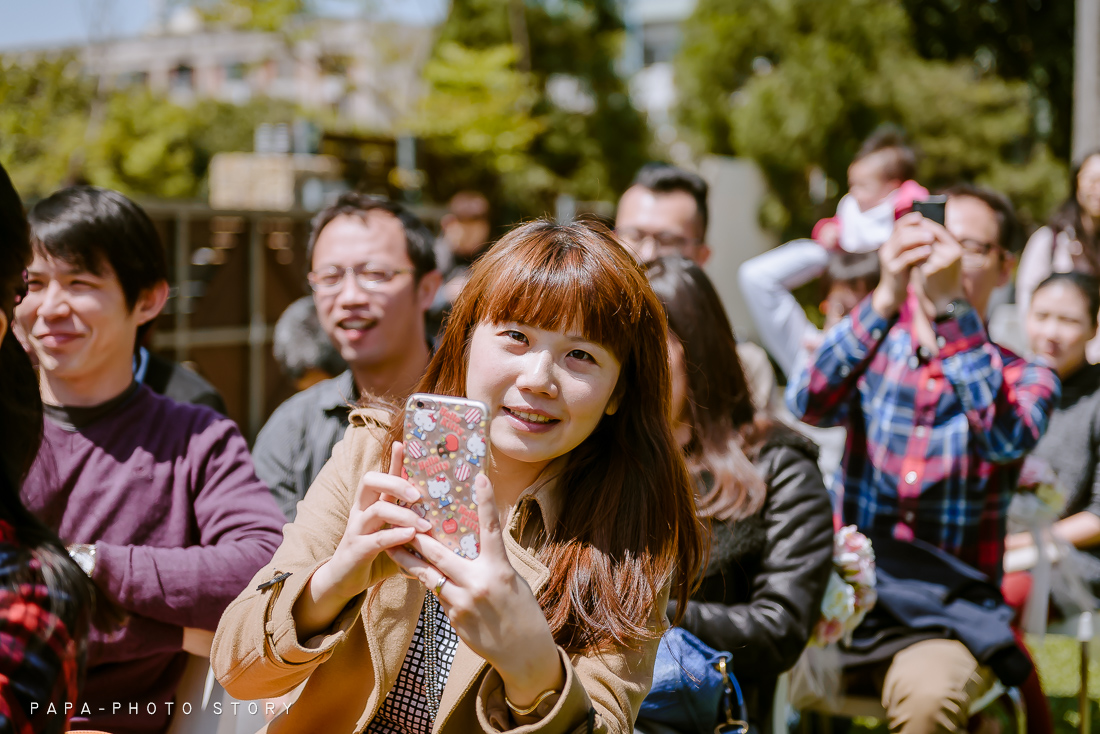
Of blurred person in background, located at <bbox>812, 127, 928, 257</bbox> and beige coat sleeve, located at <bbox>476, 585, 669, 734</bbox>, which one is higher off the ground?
blurred person in background, located at <bbox>812, 127, 928, 257</bbox>

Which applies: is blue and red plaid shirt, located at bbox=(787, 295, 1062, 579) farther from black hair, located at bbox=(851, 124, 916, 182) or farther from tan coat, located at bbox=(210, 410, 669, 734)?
black hair, located at bbox=(851, 124, 916, 182)

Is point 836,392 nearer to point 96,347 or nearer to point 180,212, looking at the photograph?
point 96,347

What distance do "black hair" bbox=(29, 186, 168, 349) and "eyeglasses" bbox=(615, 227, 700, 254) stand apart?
6.85 ft

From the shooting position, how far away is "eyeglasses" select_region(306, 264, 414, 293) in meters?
3.05

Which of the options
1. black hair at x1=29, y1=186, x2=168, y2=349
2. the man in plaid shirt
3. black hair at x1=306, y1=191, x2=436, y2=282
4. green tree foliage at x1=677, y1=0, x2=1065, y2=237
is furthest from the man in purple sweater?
green tree foliage at x1=677, y1=0, x2=1065, y2=237

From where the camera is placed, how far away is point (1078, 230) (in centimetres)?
488

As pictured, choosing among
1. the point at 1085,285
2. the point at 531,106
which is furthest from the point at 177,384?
the point at 531,106

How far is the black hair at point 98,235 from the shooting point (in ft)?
7.44

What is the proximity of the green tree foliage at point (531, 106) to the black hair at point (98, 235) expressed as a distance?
1653 centimetres

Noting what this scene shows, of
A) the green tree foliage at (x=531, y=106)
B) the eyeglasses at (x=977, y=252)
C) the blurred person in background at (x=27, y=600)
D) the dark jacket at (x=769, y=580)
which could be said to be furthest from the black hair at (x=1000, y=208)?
the green tree foliage at (x=531, y=106)

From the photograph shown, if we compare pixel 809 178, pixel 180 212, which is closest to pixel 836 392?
pixel 180 212

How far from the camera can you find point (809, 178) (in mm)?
16656

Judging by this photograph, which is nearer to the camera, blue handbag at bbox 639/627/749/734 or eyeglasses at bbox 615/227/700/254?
blue handbag at bbox 639/627/749/734

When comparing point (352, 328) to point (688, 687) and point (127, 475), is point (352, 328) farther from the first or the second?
point (688, 687)
